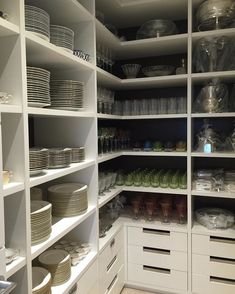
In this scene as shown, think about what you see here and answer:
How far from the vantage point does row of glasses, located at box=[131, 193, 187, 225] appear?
2339 mm

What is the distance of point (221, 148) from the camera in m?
2.26

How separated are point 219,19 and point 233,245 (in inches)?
67.2

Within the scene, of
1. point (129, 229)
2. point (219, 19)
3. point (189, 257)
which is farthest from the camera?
point (129, 229)

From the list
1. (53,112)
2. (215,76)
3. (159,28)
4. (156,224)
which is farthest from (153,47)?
(156,224)

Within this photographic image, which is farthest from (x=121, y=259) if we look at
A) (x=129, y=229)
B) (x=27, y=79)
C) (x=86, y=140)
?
(x=27, y=79)

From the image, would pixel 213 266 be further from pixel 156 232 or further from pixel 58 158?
pixel 58 158

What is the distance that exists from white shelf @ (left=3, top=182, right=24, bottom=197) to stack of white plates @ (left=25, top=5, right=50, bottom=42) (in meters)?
0.68

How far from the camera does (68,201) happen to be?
5.39ft

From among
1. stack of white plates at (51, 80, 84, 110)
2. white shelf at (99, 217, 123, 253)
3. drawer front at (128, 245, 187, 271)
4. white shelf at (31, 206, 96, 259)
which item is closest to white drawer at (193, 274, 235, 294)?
drawer front at (128, 245, 187, 271)

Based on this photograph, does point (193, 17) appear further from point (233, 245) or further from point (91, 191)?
point (233, 245)

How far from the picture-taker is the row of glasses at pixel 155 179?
2.30m

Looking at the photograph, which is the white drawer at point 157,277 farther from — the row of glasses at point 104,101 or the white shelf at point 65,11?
the white shelf at point 65,11

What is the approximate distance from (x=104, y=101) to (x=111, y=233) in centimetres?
103

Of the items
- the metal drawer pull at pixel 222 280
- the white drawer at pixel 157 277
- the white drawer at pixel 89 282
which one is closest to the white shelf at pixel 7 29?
the white drawer at pixel 89 282
